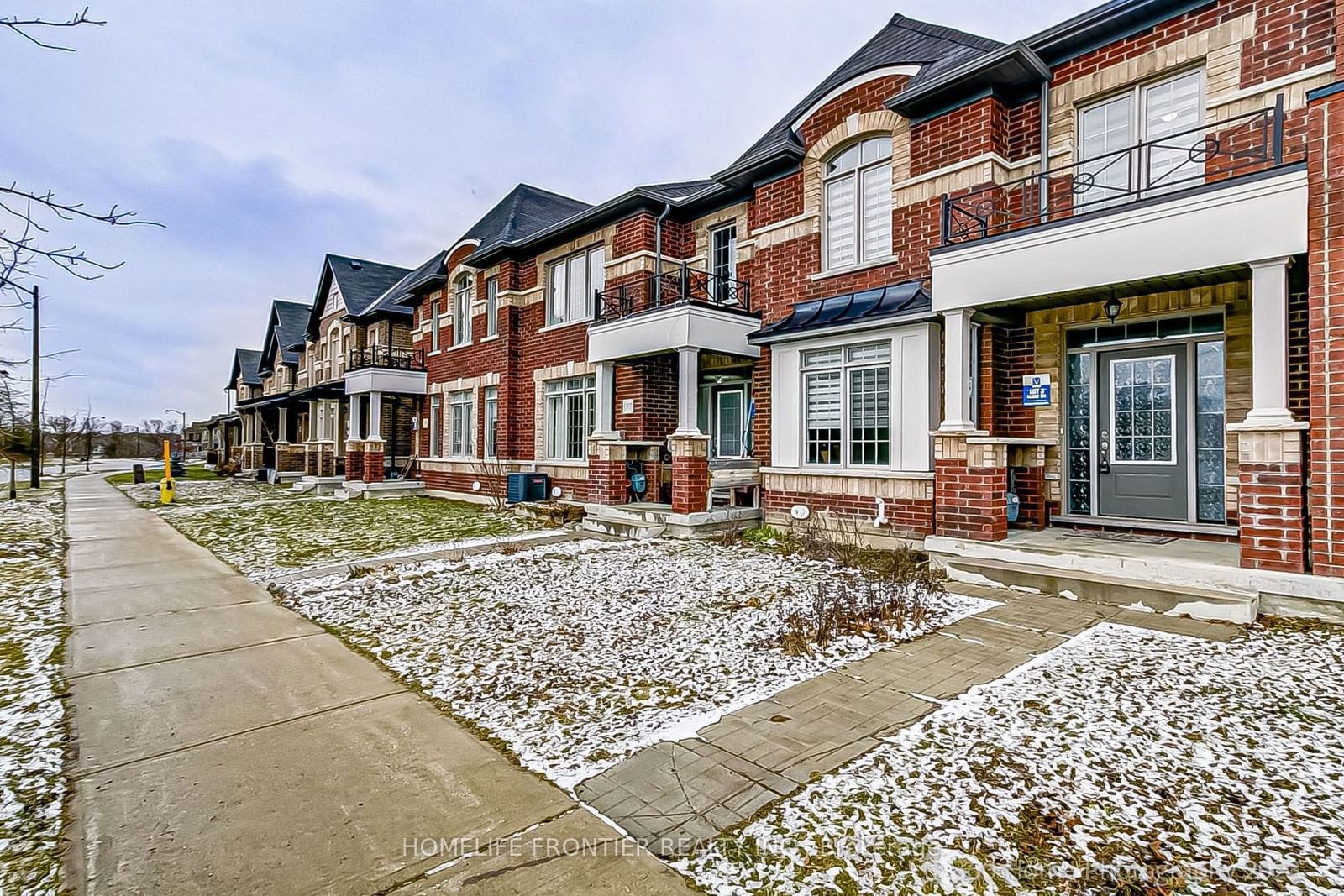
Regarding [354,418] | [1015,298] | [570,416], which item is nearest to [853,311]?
[1015,298]

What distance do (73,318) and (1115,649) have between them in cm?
886

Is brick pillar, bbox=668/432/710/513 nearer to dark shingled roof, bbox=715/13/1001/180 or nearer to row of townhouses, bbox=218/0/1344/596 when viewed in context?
row of townhouses, bbox=218/0/1344/596

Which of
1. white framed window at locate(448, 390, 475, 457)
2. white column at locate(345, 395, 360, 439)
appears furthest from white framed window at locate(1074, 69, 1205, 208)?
white column at locate(345, 395, 360, 439)

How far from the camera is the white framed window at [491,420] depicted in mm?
17656

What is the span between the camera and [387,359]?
73.7ft

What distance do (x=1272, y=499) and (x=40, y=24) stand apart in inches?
359

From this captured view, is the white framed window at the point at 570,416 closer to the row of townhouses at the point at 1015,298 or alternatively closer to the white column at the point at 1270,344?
the row of townhouses at the point at 1015,298

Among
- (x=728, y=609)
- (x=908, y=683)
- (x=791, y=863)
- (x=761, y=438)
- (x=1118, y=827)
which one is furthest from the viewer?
(x=761, y=438)

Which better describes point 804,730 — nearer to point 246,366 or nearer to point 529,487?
point 529,487

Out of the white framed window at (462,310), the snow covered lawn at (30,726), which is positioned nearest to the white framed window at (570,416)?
the white framed window at (462,310)

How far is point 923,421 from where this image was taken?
351 inches

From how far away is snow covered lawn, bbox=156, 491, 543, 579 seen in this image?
9898 millimetres

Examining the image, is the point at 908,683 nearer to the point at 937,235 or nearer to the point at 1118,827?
the point at 1118,827

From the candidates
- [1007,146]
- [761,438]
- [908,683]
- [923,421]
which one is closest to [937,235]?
[1007,146]
